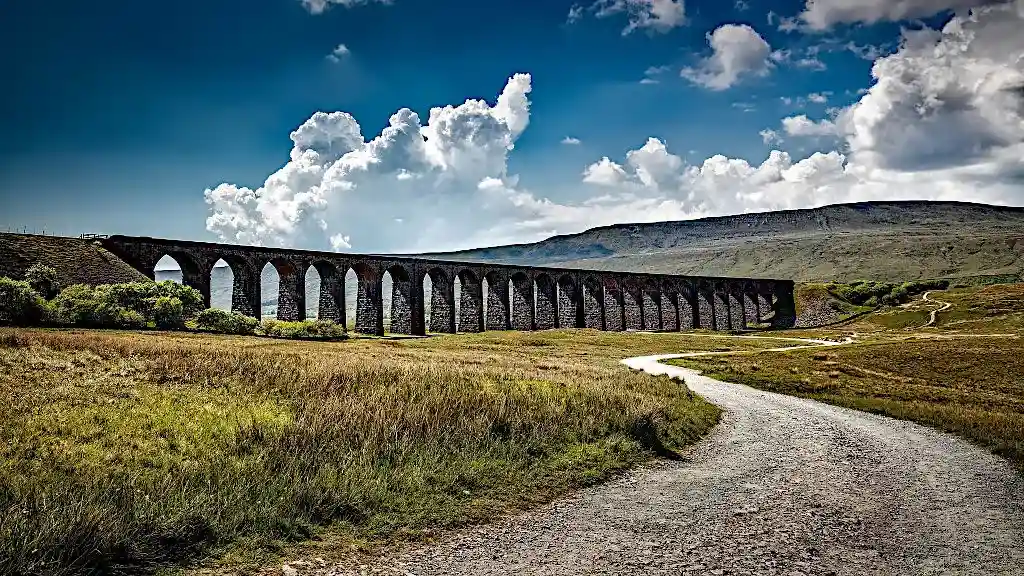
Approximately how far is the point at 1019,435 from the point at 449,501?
39.8 ft

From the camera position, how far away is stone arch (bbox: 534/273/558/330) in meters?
78.6

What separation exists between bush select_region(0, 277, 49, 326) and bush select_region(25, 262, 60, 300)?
3605mm

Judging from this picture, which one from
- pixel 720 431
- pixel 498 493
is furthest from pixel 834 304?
pixel 498 493

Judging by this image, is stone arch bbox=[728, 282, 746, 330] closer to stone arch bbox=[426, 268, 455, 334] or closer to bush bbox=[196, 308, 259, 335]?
stone arch bbox=[426, 268, 455, 334]

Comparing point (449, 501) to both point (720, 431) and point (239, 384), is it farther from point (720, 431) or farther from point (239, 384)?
point (720, 431)

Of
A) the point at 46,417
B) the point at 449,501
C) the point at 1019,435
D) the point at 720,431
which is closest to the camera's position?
the point at 449,501

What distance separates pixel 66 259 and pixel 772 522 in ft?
153

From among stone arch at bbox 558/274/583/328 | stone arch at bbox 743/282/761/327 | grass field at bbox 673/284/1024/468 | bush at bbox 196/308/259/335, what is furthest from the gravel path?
stone arch at bbox 743/282/761/327

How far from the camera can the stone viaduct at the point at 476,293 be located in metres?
51.0

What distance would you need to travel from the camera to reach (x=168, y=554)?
6332mm

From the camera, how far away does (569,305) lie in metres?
82.6

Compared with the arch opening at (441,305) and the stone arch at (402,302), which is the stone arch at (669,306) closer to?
the arch opening at (441,305)

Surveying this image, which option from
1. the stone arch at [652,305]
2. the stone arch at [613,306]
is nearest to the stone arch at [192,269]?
the stone arch at [613,306]

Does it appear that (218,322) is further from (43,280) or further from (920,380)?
(920,380)
